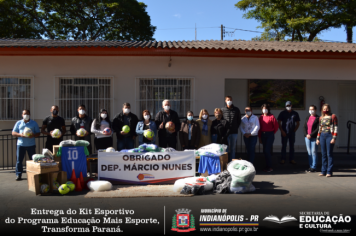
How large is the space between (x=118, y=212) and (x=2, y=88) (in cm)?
680

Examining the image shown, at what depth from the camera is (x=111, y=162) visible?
7305 mm

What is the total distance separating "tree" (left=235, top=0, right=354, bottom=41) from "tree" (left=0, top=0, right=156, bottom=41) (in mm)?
9214

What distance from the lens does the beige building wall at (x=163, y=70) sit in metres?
9.68

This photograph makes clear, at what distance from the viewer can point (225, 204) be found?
5711 mm

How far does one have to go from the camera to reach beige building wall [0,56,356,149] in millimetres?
9680

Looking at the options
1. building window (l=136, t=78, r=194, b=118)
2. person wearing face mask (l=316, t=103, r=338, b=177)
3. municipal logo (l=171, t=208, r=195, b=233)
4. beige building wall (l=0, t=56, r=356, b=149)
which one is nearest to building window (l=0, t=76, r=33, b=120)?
beige building wall (l=0, t=56, r=356, b=149)

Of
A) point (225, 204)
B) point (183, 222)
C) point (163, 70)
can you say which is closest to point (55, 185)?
point (183, 222)

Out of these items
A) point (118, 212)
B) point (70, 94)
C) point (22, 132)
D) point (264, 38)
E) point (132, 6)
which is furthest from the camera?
point (132, 6)

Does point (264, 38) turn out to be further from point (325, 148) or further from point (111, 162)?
point (111, 162)

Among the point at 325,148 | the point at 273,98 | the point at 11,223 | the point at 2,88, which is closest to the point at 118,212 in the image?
the point at 11,223

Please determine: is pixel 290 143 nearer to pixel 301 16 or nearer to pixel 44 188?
pixel 44 188

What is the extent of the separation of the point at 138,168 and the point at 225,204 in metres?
2.42

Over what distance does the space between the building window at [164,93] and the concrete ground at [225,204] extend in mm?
3387

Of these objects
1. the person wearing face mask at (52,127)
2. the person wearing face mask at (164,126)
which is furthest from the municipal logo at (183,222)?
the person wearing face mask at (52,127)
